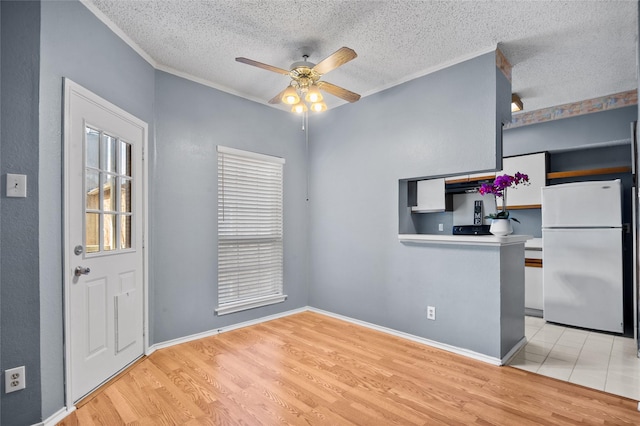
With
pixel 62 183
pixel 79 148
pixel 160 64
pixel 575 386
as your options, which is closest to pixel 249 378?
pixel 62 183

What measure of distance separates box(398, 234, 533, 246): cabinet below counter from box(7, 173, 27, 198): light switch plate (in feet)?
10.0

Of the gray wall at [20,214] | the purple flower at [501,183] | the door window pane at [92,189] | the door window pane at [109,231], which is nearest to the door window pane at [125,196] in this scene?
the door window pane at [109,231]

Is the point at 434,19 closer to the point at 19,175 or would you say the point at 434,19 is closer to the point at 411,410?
the point at 411,410

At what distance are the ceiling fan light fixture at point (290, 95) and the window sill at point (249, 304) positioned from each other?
2315 millimetres

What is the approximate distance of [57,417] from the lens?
6.63 feet

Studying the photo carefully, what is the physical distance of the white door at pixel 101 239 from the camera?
7.19ft

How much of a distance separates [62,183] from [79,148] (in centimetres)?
28

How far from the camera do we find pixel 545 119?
4.47 meters

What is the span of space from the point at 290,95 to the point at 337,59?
2.06ft

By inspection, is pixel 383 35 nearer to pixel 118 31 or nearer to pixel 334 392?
pixel 118 31

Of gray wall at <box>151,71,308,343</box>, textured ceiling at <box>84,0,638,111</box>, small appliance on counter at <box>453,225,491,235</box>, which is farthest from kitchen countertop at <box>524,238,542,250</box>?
gray wall at <box>151,71,308,343</box>

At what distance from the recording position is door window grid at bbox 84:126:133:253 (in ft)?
7.86

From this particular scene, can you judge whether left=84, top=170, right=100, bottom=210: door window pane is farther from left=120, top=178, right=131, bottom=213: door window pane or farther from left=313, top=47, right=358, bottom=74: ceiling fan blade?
left=313, top=47, right=358, bottom=74: ceiling fan blade

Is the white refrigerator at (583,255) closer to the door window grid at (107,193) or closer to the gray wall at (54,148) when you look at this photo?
the door window grid at (107,193)
